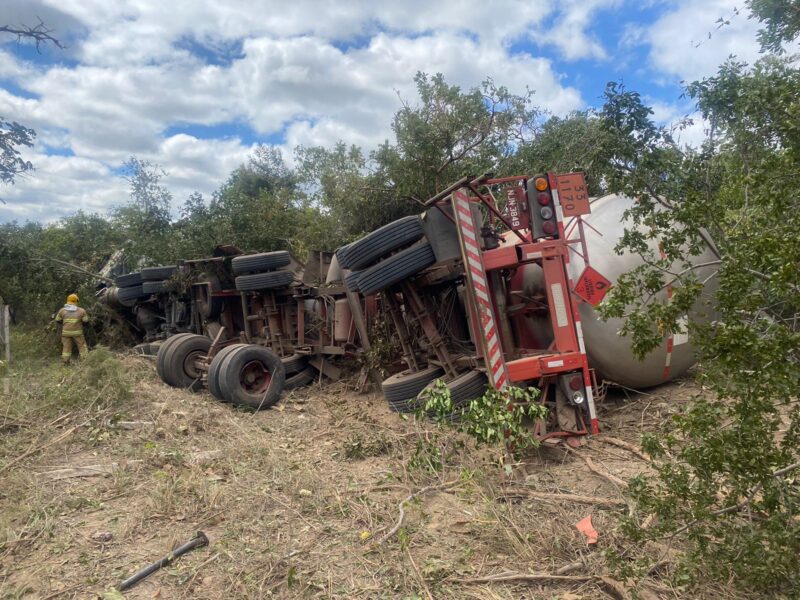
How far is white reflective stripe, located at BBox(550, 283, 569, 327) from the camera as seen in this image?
15.6 feet

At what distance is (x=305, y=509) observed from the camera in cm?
367

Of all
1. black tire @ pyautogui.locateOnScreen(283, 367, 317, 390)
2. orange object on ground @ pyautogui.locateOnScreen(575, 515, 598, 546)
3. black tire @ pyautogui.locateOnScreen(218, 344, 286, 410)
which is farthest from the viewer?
black tire @ pyautogui.locateOnScreen(283, 367, 317, 390)

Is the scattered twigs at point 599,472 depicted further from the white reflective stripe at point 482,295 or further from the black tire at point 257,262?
the black tire at point 257,262

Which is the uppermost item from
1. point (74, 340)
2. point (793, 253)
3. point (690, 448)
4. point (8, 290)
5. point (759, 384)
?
point (8, 290)

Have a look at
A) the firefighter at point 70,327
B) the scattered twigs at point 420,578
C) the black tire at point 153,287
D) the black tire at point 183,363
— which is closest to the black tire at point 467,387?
the scattered twigs at point 420,578

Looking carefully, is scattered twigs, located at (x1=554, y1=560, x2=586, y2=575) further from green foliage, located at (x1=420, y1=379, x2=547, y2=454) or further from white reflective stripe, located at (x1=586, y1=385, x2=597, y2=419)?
white reflective stripe, located at (x1=586, y1=385, x2=597, y2=419)

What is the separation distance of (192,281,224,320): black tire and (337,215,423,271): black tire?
5063 millimetres

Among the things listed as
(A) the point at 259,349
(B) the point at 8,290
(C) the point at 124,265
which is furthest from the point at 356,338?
(B) the point at 8,290

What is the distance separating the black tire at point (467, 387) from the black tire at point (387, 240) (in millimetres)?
1238

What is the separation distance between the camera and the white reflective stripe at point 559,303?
4742 millimetres

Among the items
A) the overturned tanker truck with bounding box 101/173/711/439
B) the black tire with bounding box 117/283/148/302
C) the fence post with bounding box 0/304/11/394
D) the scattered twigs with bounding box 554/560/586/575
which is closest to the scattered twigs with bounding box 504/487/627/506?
the scattered twigs with bounding box 554/560/586/575

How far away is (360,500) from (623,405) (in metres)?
2.91

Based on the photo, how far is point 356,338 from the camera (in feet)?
24.7

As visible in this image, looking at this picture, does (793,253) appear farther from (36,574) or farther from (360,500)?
(36,574)
